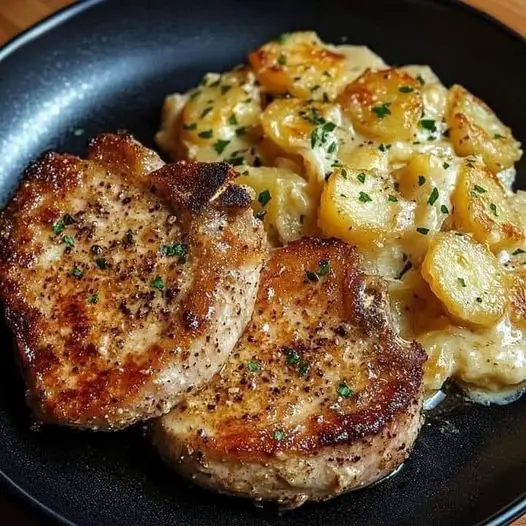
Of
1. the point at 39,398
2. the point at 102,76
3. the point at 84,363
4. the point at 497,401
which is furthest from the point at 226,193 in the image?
the point at 102,76

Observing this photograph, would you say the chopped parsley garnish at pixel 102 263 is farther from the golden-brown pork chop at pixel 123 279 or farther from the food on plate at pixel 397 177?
the food on plate at pixel 397 177

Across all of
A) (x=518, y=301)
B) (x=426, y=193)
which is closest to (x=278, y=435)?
(x=518, y=301)

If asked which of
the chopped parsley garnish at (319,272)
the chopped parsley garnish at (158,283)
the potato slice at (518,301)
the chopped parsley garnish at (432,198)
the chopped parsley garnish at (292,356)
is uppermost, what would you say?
the chopped parsley garnish at (432,198)

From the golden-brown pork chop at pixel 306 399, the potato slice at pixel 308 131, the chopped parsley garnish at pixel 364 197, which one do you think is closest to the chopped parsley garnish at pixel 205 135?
the potato slice at pixel 308 131

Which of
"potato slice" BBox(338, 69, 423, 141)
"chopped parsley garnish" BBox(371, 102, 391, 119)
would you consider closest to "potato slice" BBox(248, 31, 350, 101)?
"potato slice" BBox(338, 69, 423, 141)

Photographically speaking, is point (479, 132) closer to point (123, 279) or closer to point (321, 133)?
point (321, 133)
